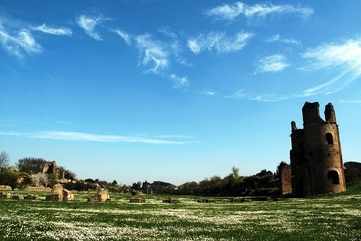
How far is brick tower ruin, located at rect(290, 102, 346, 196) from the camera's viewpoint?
217ft

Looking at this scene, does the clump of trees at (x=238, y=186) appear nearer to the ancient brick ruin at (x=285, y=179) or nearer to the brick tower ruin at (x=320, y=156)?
the ancient brick ruin at (x=285, y=179)

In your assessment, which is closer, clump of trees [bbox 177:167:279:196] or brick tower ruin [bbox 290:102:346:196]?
brick tower ruin [bbox 290:102:346:196]

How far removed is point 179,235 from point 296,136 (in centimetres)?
5706

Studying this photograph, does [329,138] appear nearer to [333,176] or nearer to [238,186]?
[333,176]

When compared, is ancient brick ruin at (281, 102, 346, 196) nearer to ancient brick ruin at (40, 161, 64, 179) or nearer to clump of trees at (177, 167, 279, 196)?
clump of trees at (177, 167, 279, 196)

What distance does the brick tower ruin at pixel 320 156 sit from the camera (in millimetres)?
66000

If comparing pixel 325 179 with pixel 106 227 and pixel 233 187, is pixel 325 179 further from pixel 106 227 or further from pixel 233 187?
pixel 106 227

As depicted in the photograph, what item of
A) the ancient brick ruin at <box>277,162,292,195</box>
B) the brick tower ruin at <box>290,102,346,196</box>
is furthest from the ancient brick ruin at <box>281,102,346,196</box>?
the ancient brick ruin at <box>277,162,292,195</box>

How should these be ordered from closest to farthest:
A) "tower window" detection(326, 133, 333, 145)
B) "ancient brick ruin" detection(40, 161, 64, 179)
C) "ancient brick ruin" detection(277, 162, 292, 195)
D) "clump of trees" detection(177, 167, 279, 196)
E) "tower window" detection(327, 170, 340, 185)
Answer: "tower window" detection(327, 170, 340, 185) → "tower window" detection(326, 133, 333, 145) → "ancient brick ruin" detection(277, 162, 292, 195) → "clump of trees" detection(177, 167, 279, 196) → "ancient brick ruin" detection(40, 161, 64, 179)

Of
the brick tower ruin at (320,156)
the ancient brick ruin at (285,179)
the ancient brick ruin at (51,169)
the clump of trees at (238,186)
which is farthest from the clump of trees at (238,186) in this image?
the ancient brick ruin at (51,169)

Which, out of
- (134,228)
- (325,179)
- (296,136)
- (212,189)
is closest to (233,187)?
(212,189)

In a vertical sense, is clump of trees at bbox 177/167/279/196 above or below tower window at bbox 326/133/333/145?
below

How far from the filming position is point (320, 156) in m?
66.7

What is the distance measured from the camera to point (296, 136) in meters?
73.6
